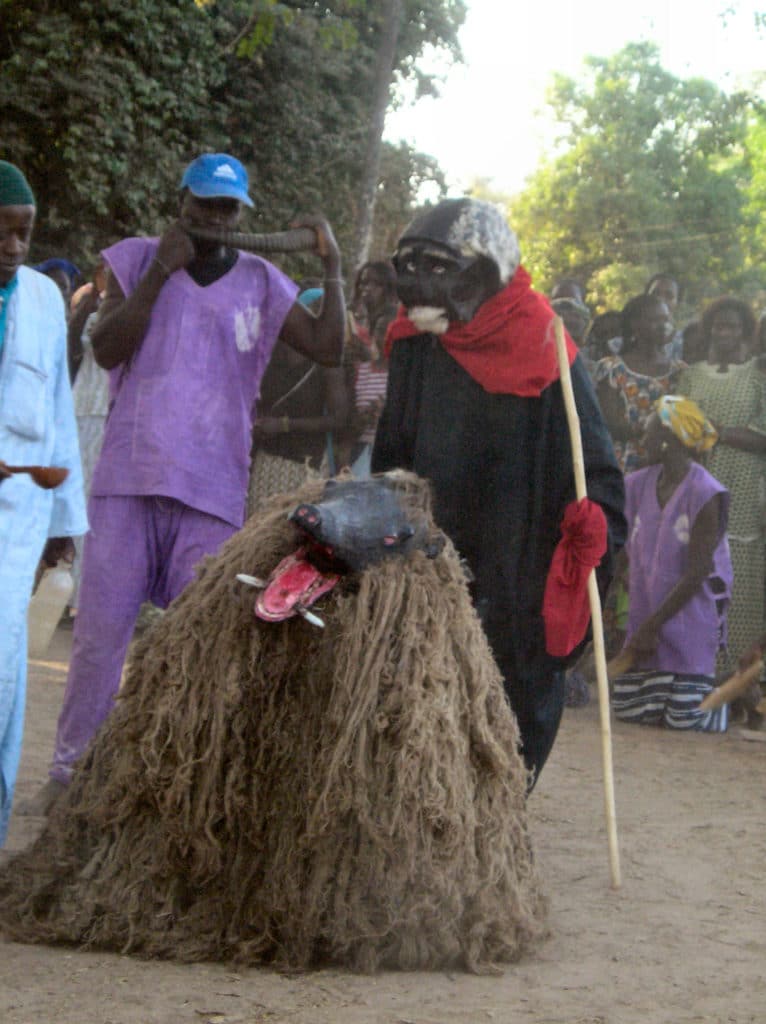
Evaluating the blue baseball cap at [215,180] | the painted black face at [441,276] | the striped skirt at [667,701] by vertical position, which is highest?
the blue baseball cap at [215,180]

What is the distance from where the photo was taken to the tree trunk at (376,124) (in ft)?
63.2

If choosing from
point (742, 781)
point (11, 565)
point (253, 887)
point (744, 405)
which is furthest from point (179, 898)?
point (744, 405)

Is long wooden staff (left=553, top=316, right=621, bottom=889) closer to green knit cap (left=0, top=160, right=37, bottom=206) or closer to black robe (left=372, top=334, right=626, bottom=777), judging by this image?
black robe (left=372, top=334, right=626, bottom=777)

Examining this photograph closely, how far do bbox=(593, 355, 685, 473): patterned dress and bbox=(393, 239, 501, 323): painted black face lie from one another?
205 inches

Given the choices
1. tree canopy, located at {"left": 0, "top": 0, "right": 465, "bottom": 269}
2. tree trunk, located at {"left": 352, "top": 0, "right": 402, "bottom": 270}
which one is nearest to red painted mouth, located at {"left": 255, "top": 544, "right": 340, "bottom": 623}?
tree canopy, located at {"left": 0, "top": 0, "right": 465, "bottom": 269}

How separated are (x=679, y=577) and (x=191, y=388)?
462 cm

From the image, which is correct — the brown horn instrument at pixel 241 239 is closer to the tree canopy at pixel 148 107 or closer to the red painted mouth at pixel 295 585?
the red painted mouth at pixel 295 585

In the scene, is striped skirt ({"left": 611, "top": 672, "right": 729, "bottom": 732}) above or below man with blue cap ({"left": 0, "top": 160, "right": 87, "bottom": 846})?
below

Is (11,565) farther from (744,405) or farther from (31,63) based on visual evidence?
(31,63)

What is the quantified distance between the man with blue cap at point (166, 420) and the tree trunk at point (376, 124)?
45.2 ft

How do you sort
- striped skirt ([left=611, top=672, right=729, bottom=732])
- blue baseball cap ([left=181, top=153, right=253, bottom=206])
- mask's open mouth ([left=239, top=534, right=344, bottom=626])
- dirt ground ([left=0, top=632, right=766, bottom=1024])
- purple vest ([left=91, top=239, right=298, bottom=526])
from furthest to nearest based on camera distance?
striped skirt ([left=611, top=672, right=729, bottom=732]) < blue baseball cap ([left=181, top=153, right=253, bottom=206]) < purple vest ([left=91, top=239, right=298, bottom=526]) < mask's open mouth ([left=239, top=534, right=344, bottom=626]) < dirt ground ([left=0, top=632, right=766, bottom=1024])

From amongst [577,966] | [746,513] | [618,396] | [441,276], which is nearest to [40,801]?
[577,966]

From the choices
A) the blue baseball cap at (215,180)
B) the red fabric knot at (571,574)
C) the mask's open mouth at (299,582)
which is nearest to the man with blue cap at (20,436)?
the blue baseball cap at (215,180)

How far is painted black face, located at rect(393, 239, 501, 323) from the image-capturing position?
491 centimetres
